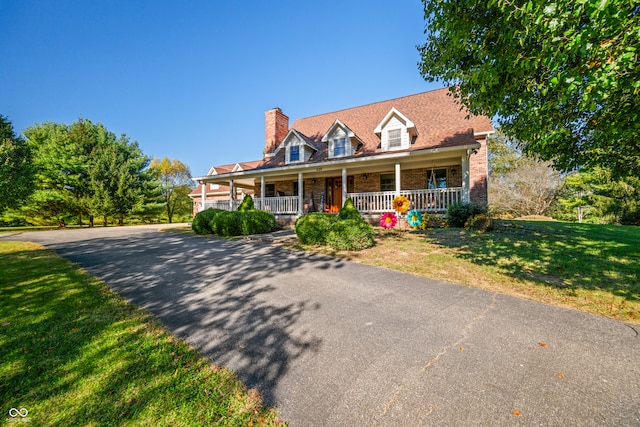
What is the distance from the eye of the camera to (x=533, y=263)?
558 centimetres

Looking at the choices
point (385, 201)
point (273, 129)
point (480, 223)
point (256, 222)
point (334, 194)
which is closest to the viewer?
point (480, 223)

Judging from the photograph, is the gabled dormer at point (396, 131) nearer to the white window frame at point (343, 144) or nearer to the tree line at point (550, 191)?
the white window frame at point (343, 144)

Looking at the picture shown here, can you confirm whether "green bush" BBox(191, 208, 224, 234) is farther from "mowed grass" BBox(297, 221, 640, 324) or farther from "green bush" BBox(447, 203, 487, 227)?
"green bush" BBox(447, 203, 487, 227)

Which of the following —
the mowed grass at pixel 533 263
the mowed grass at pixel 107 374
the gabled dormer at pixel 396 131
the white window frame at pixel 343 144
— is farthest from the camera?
the white window frame at pixel 343 144

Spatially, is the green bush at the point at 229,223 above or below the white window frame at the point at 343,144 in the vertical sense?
below

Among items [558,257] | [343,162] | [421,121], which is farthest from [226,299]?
[421,121]

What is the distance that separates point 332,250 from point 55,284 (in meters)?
6.22

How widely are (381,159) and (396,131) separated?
8.86 feet

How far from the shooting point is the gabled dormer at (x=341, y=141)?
14.6 meters

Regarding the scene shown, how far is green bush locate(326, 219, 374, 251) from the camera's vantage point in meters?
7.58

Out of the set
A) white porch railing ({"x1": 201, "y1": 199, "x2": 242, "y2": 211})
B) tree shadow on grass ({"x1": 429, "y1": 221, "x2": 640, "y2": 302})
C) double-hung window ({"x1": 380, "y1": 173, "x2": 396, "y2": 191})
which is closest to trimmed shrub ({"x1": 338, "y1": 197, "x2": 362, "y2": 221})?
tree shadow on grass ({"x1": 429, "y1": 221, "x2": 640, "y2": 302})

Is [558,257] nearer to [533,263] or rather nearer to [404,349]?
[533,263]

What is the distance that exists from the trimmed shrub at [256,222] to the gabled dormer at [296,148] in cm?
527

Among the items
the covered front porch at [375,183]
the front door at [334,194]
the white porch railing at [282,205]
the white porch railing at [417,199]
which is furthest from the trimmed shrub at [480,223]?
the white porch railing at [282,205]
